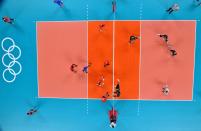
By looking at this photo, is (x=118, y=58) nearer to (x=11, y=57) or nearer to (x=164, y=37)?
(x=164, y=37)

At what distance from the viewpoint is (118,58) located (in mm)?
5164

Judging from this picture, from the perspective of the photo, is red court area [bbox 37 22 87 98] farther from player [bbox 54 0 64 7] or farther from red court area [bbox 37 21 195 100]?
player [bbox 54 0 64 7]

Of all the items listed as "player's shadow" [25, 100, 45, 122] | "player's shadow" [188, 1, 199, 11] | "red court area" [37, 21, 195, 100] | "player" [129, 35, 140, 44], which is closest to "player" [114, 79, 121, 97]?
"red court area" [37, 21, 195, 100]

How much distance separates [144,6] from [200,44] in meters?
1.55

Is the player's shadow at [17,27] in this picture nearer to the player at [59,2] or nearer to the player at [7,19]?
the player at [7,19]

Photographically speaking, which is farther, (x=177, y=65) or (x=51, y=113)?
(x=51, y=113)

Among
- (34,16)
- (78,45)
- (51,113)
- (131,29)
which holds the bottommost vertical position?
(51,113)

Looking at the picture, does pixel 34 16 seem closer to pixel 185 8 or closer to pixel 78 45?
pixel 78 45

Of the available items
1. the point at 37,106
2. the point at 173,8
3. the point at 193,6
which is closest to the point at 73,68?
the point at 37,106

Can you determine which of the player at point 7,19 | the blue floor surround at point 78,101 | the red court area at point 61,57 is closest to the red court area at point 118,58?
the red court area at point 61,57

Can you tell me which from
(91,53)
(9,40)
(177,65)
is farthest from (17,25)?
(177,65)

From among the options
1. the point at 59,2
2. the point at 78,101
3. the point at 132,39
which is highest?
the point at 59,2

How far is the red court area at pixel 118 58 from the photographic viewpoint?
507 centimetres

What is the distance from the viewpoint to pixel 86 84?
17.4 feet
